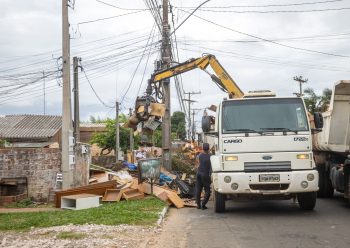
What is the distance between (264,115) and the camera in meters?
12.2

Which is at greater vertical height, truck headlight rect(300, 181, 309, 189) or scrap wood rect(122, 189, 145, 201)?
truck headlight rect(300, 181, 309, 189)

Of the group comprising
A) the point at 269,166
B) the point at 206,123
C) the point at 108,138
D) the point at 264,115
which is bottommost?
the point at 269,166

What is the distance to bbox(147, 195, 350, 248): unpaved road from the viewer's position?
8727 mm

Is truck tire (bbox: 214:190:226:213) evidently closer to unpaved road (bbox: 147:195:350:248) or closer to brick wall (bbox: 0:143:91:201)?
unpaved road (bbox: 147:195:350:248)

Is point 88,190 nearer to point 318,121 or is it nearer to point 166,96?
point 318,121

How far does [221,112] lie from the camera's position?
486 inches

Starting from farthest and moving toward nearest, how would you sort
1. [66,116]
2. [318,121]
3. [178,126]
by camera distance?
[178,126] → [66,116] → [318,121]

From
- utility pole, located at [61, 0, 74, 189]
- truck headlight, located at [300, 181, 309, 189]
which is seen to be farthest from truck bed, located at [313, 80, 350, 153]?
utility pole, located at [61, 0, 74, 189]

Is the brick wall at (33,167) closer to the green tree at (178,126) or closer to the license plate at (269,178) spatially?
the license plate at (269,178)

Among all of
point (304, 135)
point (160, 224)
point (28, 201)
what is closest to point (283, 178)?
point (304, 135)

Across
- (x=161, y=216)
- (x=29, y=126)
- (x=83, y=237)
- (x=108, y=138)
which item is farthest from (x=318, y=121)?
(x=108, y=138)

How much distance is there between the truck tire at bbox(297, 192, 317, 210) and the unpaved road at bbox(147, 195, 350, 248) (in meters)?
0.22

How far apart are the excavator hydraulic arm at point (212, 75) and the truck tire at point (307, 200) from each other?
451cm

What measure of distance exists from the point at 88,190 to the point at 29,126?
31752 millimetres
